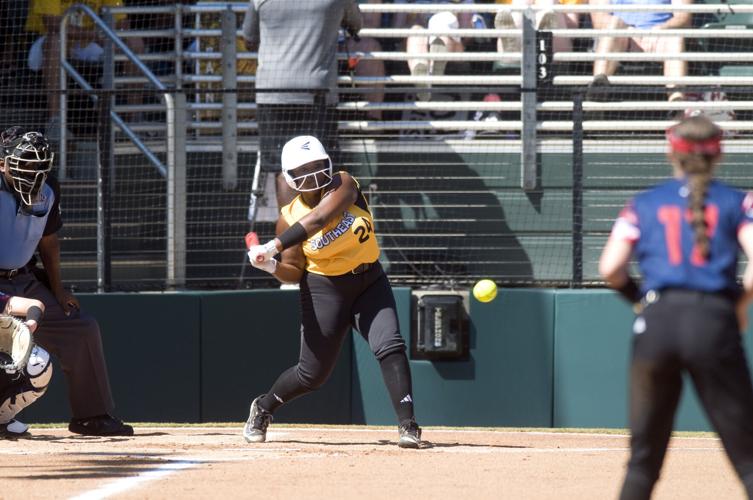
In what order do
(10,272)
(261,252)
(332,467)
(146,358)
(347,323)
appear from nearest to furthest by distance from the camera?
(332,467), (261,252), (347,323), (10,272), (146,358)

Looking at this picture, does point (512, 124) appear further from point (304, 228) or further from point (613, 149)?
point (304, 228)

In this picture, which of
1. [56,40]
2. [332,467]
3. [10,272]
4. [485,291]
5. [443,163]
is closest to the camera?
[332,467]

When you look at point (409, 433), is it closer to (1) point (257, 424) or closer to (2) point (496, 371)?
(1) point (257, 424)

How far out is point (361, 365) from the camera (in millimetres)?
11531

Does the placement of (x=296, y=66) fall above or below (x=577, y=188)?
above

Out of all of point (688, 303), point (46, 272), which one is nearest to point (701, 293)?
point (688, 303)

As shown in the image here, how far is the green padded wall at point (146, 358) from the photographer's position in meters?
11.1

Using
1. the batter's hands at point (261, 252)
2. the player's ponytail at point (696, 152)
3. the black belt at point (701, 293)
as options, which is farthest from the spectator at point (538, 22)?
the black belt at point (701, 293)

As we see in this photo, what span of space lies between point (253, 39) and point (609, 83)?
338 cm

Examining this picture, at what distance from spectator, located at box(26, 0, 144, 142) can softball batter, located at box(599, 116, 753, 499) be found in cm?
806

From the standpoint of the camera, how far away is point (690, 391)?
11023 mm

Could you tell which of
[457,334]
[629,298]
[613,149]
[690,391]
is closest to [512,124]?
[613,149]

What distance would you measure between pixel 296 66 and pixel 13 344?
4.52 meters

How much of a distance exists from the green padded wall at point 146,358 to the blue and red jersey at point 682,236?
7.02 m
